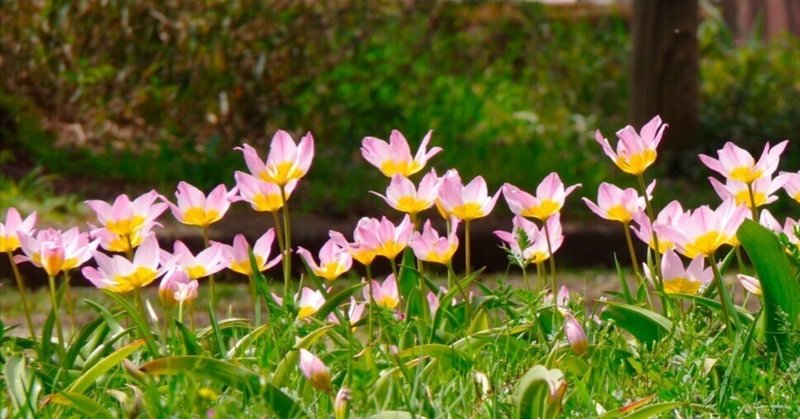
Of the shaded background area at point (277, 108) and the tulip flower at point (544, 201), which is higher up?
the tulip flower at point (544, 201)

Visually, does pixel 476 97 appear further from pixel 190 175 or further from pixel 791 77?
pixel 190 175

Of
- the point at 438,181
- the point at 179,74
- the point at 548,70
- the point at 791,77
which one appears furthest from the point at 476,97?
the point at 438,181

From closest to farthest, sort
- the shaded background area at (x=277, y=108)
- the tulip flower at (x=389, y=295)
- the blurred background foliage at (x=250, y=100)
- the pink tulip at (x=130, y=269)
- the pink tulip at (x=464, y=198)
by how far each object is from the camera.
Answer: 1. the pink tulip at (x=130, y=269)
2. the pink tulip at (x=464, y=198)
3. the tulip flower at (x=389, y=295)
4. the shaded background area at (x=277, y=108)
5. the blurred background foliage at (x=250, y=100)

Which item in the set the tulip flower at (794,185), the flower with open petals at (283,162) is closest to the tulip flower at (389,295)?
the flower with open petals at (283,162)

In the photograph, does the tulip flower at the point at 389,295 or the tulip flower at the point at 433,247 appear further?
the tulip flower at the point at 389,295

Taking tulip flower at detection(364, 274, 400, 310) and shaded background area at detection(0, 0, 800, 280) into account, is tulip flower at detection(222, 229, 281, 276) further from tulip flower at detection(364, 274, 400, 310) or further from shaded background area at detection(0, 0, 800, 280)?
shaded background area at detection(0, 0, 800, 280)

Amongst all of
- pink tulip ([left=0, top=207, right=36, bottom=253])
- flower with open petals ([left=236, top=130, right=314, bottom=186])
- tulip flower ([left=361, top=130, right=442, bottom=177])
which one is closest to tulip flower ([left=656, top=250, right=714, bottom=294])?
tulip flower ([left=361, top=130, right=442, bottom=177])

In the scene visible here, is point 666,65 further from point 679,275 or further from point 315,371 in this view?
point 315,371

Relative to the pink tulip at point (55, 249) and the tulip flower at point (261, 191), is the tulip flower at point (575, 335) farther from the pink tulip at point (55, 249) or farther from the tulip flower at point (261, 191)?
the pink tulip at point (55, 249)
